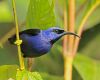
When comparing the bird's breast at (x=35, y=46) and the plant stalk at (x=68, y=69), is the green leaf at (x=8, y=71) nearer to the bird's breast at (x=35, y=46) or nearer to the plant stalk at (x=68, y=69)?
the bird's breast at (x=35, y=46)

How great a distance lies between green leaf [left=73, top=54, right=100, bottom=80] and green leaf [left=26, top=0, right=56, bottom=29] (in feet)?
0.95

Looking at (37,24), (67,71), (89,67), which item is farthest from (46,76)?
(37,24)

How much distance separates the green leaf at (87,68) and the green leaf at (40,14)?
0.29 m

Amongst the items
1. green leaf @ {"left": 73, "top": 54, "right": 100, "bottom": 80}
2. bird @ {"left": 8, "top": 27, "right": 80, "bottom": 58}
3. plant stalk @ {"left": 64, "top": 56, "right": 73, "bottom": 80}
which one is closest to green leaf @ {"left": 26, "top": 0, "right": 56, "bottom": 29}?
bird @ {"left": 8, "top": 27, "right": 80, "bottom": 58}

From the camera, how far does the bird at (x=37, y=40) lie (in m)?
0.35

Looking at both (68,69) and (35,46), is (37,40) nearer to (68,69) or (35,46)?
(35,46)

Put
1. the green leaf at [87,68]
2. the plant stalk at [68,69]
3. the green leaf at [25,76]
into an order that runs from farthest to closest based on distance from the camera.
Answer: the green leaf at [87,68]
the plant stalk at [68,69]
the green leaf at [25,76]

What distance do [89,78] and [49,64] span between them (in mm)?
242

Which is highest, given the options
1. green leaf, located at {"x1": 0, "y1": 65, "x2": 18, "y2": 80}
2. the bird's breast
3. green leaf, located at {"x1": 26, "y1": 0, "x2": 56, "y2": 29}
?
green leaf, located at {"x1": 26, "y1": 0, "x2": 56, "y2": 29}

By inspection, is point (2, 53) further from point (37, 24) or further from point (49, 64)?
point (37, 24)

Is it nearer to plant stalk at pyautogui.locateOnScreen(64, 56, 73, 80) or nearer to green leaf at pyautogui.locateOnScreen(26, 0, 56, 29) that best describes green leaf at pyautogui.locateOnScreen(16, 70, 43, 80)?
green leaf at pyautogui.locateOnScreen(26, 0, 56, 29)

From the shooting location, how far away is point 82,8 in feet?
2.46

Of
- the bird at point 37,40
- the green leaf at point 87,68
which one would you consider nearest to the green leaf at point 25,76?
the bird at point 37,40

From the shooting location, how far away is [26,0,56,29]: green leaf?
0.38 m
